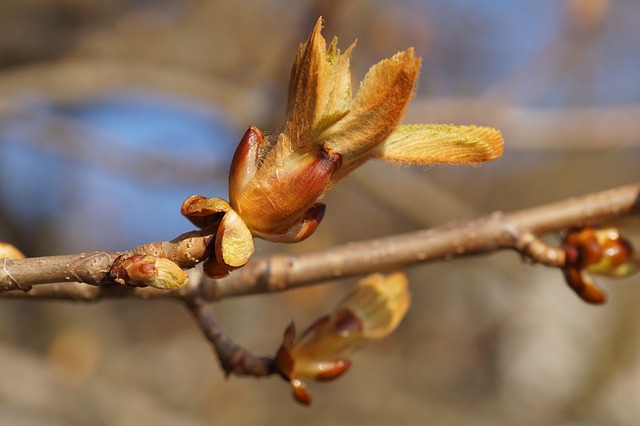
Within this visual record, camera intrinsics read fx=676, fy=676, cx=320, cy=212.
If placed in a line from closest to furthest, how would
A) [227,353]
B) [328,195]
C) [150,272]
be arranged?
[150,272], [227,353], [328,195]

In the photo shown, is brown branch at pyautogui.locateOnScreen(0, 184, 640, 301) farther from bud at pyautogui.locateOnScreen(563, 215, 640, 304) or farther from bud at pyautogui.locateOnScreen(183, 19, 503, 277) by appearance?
bud at pyautogui.locateOnScreen(183, 19, 503, 277)

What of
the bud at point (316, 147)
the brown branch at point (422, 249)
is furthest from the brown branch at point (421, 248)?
the bud at point (316, 147)

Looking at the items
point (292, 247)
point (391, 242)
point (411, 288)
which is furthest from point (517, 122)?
point (411, 288)

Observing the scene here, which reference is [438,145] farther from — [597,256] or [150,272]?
[597,256]

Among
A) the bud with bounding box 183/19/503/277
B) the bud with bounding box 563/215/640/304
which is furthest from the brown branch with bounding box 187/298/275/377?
the bud with bounding box 563/215/640/304

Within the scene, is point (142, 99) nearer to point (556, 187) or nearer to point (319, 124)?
point (319, 124)

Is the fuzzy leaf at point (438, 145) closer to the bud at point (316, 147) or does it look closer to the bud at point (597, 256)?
the bud at point (316, 147)

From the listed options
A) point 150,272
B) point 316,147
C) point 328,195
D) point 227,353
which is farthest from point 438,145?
point 328,195
